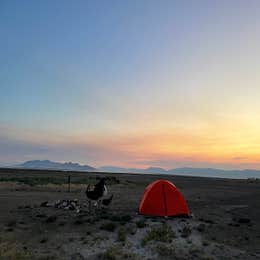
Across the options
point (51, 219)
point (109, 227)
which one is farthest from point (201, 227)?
point (51, 219)

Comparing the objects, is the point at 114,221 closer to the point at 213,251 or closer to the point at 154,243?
the point at 154,243

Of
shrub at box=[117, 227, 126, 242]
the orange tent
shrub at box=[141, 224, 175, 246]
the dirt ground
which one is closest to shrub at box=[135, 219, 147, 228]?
the dirt ground

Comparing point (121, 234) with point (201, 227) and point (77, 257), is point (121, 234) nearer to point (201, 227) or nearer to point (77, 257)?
point (77, 257)

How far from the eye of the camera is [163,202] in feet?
59.3

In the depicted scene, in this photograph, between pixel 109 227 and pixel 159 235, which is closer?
pixel 159 235

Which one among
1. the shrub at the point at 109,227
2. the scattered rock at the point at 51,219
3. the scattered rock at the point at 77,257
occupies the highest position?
the scattered rock at the point at 51,219

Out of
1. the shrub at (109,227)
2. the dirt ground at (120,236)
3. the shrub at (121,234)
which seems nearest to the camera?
the dirt ground at (120,236)

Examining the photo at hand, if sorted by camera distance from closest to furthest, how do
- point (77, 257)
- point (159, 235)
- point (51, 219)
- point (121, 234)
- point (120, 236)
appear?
point (77, 257), point (120, 236), point (121, 234), point (159, 235), point (51, 219)

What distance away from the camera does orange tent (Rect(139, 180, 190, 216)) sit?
18.0 m

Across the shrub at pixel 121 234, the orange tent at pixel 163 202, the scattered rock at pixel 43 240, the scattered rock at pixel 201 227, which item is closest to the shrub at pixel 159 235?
the shrub at pixel 121 234

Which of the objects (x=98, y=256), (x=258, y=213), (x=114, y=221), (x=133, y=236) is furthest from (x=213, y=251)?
(x=258, y=213)

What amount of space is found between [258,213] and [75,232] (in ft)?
39.9

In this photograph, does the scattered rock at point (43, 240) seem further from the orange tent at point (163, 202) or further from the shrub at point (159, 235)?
the orange tent at point (163, 202)

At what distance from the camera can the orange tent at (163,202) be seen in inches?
707
